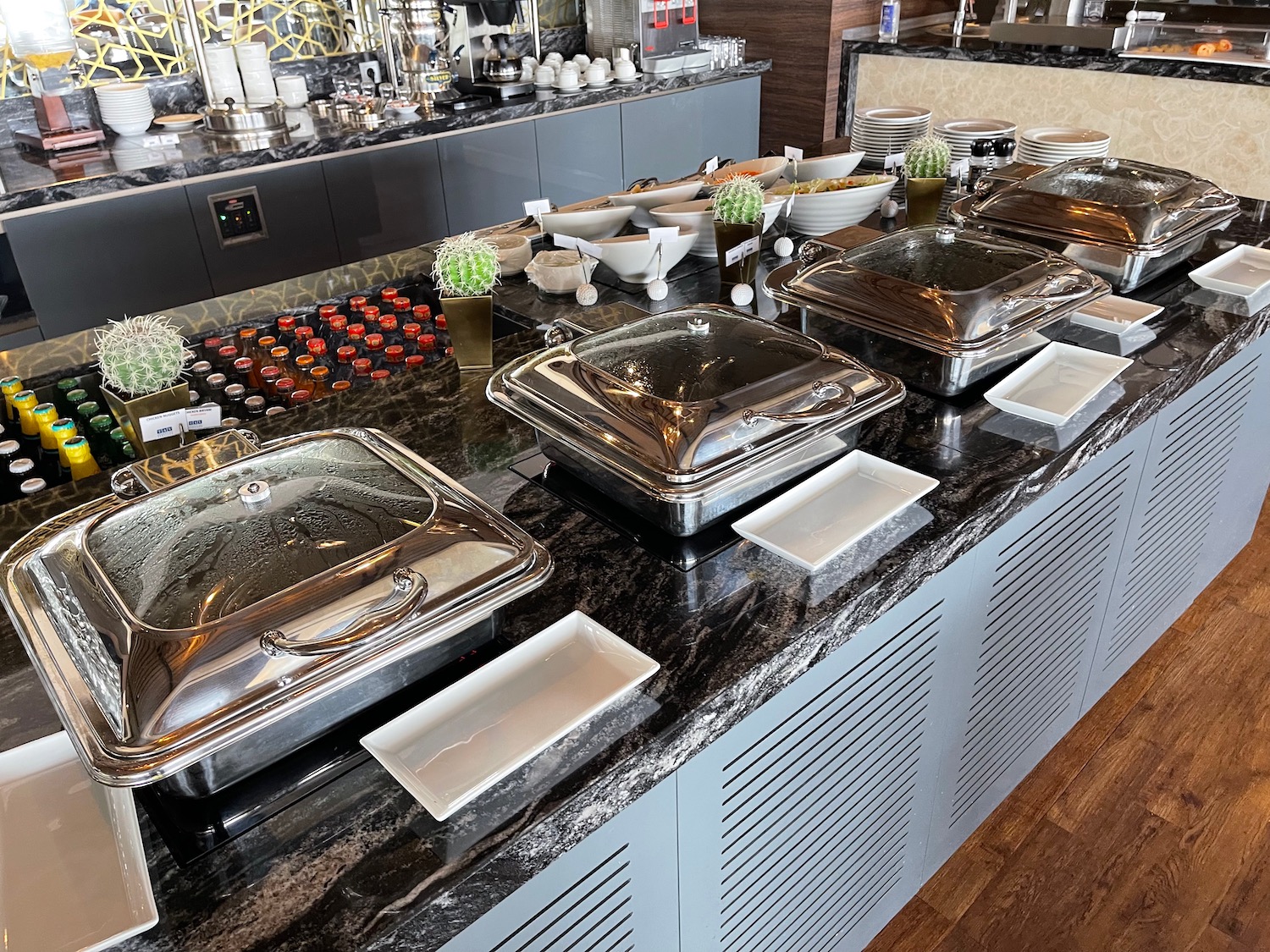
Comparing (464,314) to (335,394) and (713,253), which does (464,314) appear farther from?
(713,253)

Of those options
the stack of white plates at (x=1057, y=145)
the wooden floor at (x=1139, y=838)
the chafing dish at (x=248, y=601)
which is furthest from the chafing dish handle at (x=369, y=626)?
the stack of white plates at (x=1057, y=145)

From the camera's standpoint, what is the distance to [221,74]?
308cm

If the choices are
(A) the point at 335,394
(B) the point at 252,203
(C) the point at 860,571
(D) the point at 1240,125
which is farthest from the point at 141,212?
(D) the point at 1240,125

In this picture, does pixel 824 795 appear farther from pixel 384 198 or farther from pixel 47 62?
pixel 47 62

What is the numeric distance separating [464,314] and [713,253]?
0.66 meters

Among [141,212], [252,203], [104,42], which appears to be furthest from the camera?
[104,42]

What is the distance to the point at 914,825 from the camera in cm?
137

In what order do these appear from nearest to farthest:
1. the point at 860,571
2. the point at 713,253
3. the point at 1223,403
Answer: the point at 860,571, the point at 1223,403, the point at 713,253

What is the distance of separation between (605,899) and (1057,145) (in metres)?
2.07

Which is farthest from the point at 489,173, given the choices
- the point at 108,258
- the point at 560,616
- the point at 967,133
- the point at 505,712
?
the point at 505,712

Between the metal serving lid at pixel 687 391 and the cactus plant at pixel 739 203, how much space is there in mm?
522

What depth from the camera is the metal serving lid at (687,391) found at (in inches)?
37.9

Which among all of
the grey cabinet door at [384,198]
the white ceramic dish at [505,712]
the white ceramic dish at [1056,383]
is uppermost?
the white ceramic dish at [1056,383]

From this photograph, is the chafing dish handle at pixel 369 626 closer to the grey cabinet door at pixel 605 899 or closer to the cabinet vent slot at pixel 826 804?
the grey cabinet door at pixel 605 899
